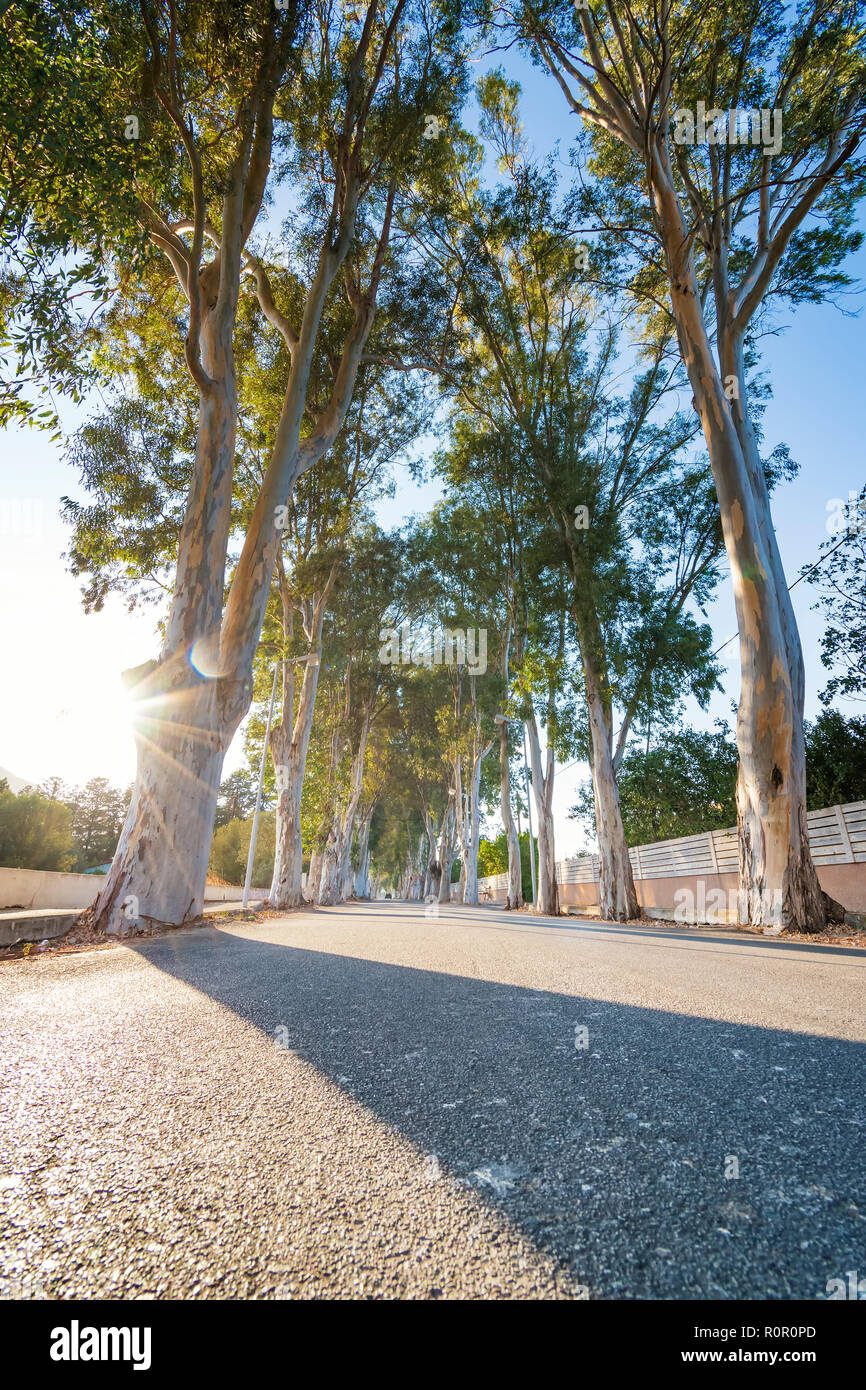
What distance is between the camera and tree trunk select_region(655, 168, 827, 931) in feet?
25.4

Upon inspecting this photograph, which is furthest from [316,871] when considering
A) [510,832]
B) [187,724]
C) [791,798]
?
[791,798]

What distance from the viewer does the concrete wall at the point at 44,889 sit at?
14.6m

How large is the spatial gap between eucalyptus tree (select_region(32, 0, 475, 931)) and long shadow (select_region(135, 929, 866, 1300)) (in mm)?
3923

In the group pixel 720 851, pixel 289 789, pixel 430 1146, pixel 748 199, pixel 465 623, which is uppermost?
pixel 748 199

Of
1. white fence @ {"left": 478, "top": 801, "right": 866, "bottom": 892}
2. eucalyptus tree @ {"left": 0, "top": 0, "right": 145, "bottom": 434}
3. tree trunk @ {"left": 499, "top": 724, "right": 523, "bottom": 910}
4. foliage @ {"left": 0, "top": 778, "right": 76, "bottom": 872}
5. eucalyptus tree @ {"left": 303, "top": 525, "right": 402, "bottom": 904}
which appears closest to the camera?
eucalyptus tree @ {"left": 0, "top": 0, "right": 145, "bottom": 434}

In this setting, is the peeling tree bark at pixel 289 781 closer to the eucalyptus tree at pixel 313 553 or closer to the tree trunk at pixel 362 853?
the eucalyptus tree at pixel 313 553

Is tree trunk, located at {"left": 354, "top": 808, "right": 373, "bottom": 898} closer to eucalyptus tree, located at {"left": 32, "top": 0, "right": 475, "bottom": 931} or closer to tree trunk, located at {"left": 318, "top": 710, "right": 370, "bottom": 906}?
tree trunk, located at {"left": 318, "top": 710, "right": 370, "bottom": 906}

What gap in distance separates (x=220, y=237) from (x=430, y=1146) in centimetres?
1110

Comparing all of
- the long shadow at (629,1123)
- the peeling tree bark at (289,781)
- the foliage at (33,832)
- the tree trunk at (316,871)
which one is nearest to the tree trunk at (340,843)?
the tree trunk at (316,871)

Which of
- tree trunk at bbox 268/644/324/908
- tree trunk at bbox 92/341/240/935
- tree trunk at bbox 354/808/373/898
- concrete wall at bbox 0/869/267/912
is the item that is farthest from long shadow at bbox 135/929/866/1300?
tree trunk at bbox 354/808/373/898

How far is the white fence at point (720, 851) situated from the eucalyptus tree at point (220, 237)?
975 cm

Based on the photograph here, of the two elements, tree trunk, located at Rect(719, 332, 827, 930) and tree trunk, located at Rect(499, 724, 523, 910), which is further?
tree trunk, located at Rect(499, 724, 523, 910)

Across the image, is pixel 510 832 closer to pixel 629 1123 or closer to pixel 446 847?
pixel 446 847

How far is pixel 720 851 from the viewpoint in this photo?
14.2 metres
